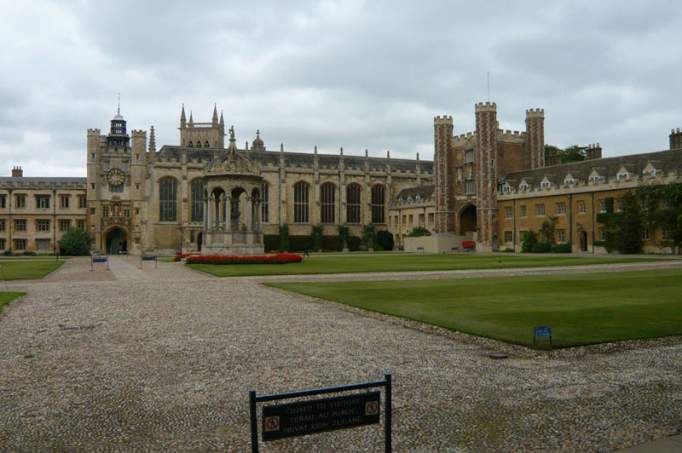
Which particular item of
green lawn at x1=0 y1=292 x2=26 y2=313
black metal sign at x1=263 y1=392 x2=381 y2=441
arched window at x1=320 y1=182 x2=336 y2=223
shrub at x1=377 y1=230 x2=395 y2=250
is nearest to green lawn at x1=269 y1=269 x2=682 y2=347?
black metal sign at x1=263 y1=392 x2=381 y2=441

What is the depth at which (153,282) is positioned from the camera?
2427cm

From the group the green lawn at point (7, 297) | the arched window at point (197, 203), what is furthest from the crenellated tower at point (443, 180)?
the green lawn at point (7, 297)

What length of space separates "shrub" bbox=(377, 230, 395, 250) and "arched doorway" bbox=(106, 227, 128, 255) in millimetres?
30429

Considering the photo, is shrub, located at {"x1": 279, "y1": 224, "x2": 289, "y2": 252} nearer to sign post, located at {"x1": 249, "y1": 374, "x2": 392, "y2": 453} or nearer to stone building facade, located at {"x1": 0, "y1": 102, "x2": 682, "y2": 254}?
stone building facade, located at {"x1": 0, "y1": 102, "x2": 682, "y2": 254}

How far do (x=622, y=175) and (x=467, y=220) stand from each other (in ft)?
66.4

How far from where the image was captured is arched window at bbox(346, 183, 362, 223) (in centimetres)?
7600

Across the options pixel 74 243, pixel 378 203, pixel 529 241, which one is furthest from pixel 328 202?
pixel 74 243

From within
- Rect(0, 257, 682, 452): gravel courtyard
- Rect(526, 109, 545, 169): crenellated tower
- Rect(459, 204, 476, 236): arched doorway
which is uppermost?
Rect(526, 109, 545, 169): crenellated tower

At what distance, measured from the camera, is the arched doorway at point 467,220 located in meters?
66.4

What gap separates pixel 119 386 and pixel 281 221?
206 ft

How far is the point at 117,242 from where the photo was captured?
73.5 metres

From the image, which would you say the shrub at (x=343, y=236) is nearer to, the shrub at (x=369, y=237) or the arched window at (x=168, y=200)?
the shrub at (x=369, y=237)

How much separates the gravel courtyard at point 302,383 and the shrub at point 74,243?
164 ft

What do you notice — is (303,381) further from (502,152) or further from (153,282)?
(502,152)
